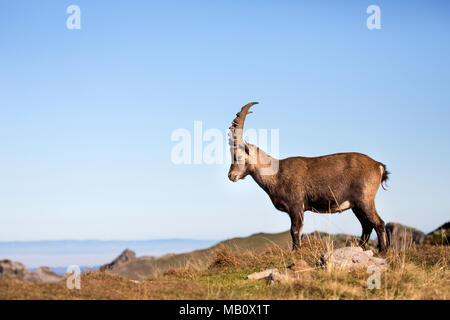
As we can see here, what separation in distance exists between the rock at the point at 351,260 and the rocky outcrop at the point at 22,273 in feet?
22.6

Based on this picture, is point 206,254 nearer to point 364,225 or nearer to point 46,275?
point 364,225

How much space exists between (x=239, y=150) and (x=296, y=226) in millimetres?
3390

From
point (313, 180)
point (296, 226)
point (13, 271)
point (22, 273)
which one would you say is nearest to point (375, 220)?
point (313, 180)

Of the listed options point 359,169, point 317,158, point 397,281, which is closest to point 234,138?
point 317,158

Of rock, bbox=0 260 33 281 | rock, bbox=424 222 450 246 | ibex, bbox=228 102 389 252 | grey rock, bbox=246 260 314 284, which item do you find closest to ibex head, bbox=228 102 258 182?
ibex, bbox=228 102 389 252

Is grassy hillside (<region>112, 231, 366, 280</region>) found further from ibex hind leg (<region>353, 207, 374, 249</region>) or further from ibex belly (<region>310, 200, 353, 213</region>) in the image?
ibex belly (<region>310, 200, 353, 213</region>)

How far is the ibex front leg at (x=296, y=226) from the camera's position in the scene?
1734 cm

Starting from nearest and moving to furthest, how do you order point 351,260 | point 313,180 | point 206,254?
1. point 351,260
2. point 313,180
3. point 206,254

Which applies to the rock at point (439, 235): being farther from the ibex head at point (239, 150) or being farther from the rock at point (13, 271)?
the rock at point (13, 271)

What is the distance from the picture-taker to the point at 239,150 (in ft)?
60.6

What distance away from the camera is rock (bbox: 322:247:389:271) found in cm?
1373
